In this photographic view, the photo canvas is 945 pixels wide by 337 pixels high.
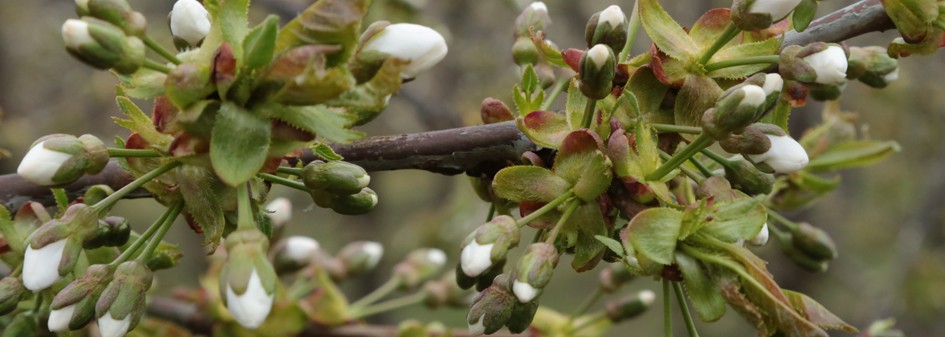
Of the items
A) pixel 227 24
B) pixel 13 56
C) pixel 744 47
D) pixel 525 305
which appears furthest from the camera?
pixel 13 56

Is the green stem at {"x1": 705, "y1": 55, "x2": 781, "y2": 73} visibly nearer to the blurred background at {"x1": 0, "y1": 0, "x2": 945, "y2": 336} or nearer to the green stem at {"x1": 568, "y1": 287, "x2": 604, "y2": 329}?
the green stem at {"x1": 568, "y1": 287, "x2": 604, "y2": 329}

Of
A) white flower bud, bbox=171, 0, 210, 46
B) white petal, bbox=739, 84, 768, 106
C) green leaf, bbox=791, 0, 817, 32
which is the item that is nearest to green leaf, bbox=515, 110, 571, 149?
white petal, bbox=739, 84, 768, 106

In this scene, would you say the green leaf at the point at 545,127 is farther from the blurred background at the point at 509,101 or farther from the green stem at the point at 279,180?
the blurred background at the point at 509,101

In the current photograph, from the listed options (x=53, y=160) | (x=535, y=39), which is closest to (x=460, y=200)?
(x=535, y=39)

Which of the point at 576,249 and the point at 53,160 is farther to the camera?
the point at 576,249

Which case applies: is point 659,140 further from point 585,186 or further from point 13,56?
point 13,56

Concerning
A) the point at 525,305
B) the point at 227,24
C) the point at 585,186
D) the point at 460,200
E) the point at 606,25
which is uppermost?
the point at 227,24

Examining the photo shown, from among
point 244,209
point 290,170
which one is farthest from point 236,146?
point 290,170
